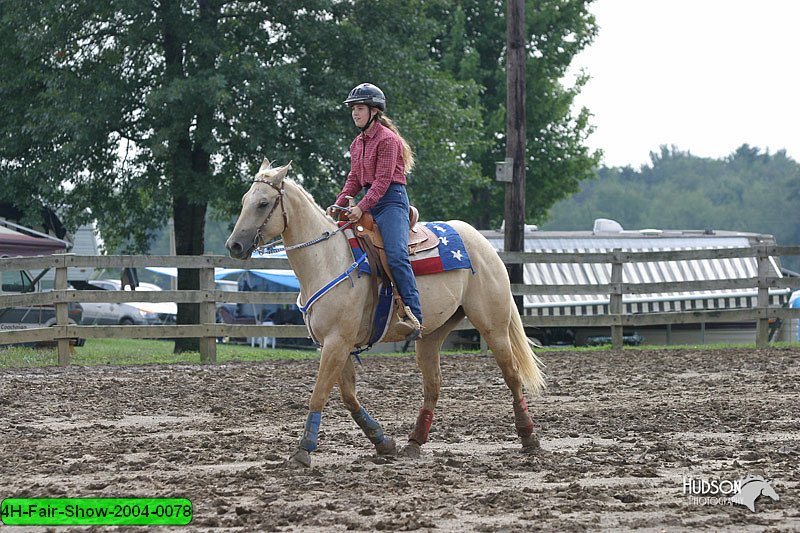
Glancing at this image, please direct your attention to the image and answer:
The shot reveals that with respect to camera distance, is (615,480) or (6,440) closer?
(615,480)

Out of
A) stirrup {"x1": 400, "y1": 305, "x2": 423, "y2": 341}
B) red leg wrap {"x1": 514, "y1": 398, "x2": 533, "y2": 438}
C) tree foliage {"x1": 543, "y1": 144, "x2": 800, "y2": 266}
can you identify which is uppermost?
tree foliage {"x1": 543, "y1": 144, "x2": 800, "y2": 266}

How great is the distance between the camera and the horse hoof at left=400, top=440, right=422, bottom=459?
22.1 feet

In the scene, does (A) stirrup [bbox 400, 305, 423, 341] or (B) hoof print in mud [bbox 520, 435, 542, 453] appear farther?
(B) hoof print in mud [bbox 520, 435, 542, 453]

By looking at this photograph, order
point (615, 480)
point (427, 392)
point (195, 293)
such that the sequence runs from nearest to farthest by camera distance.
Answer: point (615, 480)
point (427, 392)
point (195, 293)

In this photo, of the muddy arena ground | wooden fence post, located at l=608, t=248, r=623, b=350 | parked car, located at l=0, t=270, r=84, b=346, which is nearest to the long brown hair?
the muddy arena ground

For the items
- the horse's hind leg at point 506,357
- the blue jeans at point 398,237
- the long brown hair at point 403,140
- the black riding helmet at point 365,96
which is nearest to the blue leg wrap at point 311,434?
the blue jeans at point 398,237

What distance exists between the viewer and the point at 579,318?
1616 cm

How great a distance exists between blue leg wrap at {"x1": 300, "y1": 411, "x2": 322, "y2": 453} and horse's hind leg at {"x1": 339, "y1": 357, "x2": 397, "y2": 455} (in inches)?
14.2

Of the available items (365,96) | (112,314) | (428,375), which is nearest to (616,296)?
(428,375)

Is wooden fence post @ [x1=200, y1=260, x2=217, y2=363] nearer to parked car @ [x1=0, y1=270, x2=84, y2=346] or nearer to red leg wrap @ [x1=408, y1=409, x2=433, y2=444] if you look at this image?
parked car @ [x1=0, y1=270, x2=84, y2=346]

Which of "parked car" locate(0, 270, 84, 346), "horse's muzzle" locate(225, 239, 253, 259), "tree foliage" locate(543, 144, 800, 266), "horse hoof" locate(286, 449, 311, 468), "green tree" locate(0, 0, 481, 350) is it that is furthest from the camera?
"tree foliage" locate(543, 144, 800, 266)

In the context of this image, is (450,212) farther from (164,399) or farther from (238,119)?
(164,399)

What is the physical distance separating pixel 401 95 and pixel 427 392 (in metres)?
13.3

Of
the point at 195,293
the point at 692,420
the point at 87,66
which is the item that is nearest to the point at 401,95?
the point at 87,66
